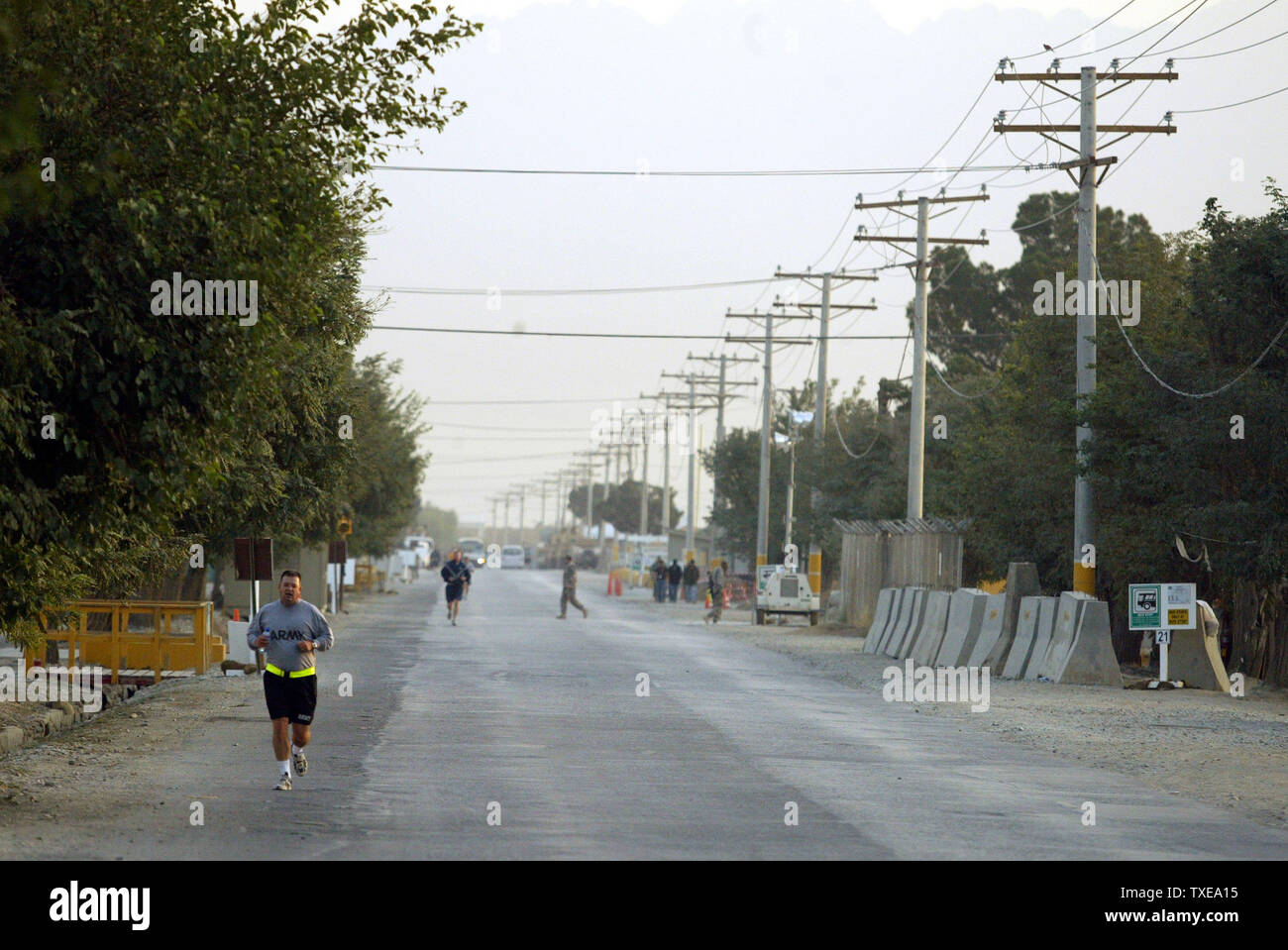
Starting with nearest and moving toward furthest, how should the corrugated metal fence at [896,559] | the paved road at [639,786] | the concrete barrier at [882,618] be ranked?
1. the paved road at [639,786]
2. the concrete barrier at [882,618]
3. the corrugated metal fence at [896,559]

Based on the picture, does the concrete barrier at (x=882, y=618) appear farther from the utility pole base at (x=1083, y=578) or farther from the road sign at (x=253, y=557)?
the road sign at (x=253, y=557)

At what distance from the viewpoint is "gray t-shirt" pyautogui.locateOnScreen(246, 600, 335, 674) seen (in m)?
13.5

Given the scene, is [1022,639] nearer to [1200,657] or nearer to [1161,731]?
[1200,657]

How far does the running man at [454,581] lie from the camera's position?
46.9 metres

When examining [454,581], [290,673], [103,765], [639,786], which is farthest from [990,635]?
[454,581]

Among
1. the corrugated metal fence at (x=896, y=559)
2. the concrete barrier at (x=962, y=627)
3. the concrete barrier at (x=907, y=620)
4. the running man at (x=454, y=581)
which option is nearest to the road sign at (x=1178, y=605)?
the concrete barrier at (x=962, y=627)

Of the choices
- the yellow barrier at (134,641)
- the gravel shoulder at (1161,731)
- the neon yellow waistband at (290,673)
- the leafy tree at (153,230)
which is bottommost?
the gravel shoulder at (1161,731)

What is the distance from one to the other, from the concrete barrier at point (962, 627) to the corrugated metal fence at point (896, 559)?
6107mm

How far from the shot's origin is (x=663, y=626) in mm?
47844

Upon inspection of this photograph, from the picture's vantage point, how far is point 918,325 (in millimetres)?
40531
